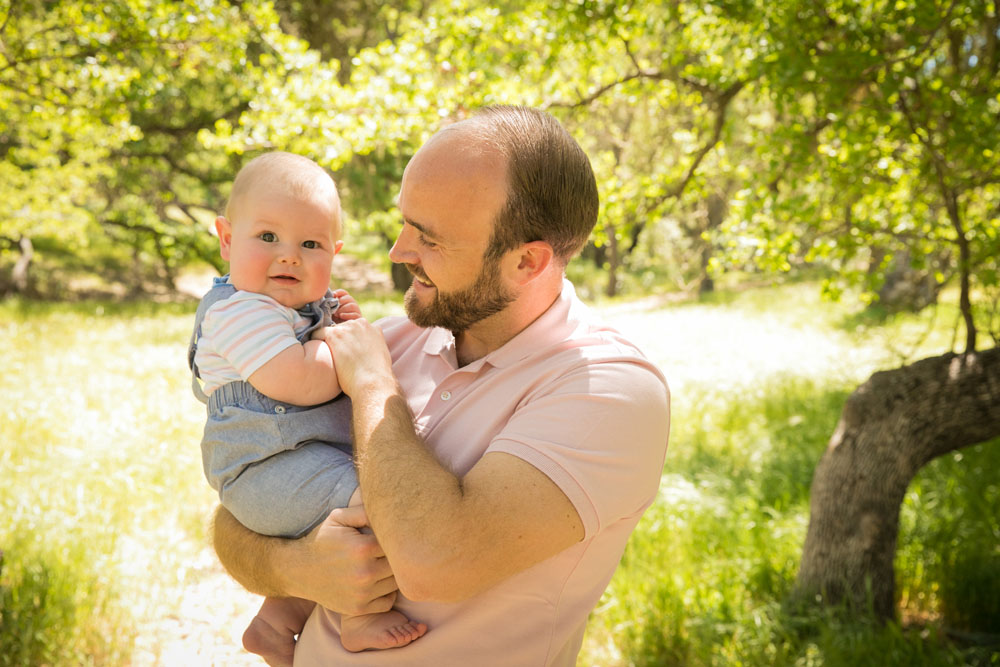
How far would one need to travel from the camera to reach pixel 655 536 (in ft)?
14.5

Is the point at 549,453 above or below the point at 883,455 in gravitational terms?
above

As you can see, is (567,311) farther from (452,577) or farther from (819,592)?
(819,592)

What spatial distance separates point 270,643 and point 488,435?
0.99 metres

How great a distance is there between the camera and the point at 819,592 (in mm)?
3668

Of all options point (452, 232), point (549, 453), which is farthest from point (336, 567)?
point (452, 232)

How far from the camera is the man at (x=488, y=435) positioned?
149 centimetres

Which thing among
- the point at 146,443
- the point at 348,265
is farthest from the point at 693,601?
the point at 348,265

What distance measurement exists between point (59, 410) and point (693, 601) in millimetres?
5538

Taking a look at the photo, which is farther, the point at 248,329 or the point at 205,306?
the point at 205,306

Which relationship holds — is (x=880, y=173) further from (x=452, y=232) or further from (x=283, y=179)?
(x=283, y=179)

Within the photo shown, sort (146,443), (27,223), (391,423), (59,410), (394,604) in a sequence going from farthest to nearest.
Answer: (27,223) → (59,410) → (146,443) → (394,604) → (391,423)

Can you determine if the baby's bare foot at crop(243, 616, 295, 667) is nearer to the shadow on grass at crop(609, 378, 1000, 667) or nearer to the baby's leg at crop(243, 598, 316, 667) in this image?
the baby's leg at crop(243, 598, 316, 667)

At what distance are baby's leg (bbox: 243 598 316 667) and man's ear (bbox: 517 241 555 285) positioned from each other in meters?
1.15

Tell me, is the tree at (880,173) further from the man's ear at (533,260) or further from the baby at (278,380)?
the baby at (278,380)
